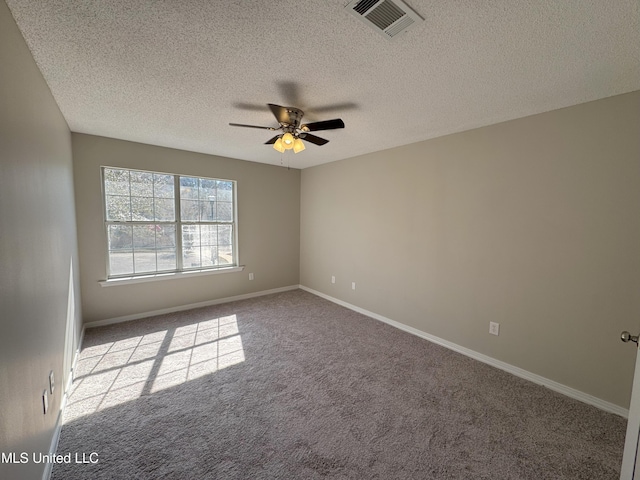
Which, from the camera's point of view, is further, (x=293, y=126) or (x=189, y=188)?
(x=189, y=188)

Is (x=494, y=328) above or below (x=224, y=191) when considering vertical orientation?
below

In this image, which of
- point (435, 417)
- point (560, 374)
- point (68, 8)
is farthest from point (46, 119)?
point (560, 374)

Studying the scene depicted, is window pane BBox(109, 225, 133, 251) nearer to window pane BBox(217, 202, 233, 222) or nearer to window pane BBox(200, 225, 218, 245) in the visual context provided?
window pane BBox(200, 225, 218, 245)

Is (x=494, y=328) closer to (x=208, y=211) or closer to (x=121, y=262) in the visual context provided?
(x=208, y=211)

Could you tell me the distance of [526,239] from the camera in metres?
2.40

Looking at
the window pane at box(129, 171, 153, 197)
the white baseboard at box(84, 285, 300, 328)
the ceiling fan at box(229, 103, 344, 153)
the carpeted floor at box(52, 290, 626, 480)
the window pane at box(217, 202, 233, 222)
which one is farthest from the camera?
the window pane at box(217, 202, 233, 222)

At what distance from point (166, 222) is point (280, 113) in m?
2.73

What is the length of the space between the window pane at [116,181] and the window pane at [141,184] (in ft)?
0.22

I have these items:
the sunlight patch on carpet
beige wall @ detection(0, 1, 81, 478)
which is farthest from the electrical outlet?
beige wall @ detection(0, 1, 81, 478)

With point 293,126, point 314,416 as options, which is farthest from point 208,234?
point 314,416

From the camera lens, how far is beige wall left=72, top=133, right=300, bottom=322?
10.6 ft

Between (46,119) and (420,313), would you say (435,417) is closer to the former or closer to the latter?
(420,313)

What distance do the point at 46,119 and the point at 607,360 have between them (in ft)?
15.1

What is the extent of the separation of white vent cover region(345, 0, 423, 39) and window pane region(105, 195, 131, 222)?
12.0ft
